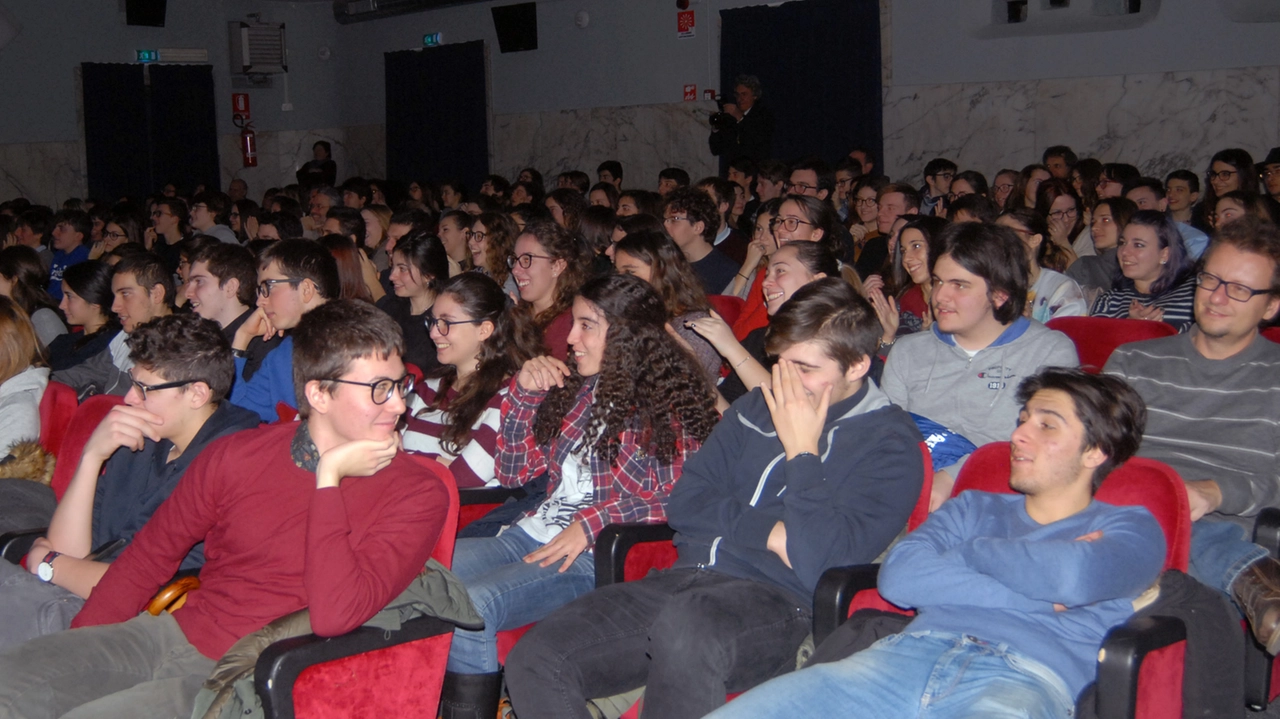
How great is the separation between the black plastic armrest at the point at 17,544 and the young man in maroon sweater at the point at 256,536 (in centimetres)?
47

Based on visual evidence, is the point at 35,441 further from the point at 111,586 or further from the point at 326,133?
the point at 326,133

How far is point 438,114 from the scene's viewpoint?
42.2 ft

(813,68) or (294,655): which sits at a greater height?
(813,68)

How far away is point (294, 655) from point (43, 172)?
41.4ft

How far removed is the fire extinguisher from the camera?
541 inches

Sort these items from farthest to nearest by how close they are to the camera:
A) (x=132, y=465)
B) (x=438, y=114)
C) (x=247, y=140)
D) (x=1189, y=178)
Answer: (x=247, y=140)
(x=438, y=114)
(x=1189, y=178)
(x=132, y=465)

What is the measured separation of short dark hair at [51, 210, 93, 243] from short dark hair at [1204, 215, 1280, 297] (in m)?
7.39

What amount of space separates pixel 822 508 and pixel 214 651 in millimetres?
1291

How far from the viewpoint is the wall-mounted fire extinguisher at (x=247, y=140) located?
13.8 metres

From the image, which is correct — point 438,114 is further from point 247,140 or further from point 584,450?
point 584,450

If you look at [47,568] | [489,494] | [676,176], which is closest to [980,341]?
[489,494]

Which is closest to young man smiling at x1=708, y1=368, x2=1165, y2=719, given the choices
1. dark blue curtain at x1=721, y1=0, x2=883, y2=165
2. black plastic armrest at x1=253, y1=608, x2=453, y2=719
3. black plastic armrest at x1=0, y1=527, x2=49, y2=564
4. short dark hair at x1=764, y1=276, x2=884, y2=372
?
short dark hair at x1=764, y1=276, x2=884, y2=372

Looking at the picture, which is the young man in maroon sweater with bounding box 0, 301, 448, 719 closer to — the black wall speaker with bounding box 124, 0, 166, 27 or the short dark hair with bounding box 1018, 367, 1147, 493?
the short dark hair with bounding box 1018, 367, 1147, 493

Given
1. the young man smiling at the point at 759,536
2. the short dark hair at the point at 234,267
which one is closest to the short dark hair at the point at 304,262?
the short dark hair at the point at 234,267
